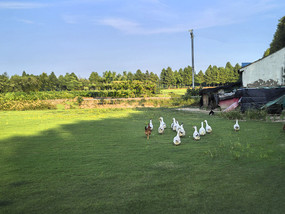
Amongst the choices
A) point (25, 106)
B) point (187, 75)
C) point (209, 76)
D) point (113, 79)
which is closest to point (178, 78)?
point (187, 75)

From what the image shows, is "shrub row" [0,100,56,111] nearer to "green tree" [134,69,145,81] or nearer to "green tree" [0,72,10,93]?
"green tree" [0,72,10,93]

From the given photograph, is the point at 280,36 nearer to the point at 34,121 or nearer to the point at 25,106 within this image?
the point at 34,121

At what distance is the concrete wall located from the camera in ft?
72.5

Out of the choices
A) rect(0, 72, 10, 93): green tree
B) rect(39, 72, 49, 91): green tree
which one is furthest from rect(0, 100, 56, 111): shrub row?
rect(39, 72, 49, 91): green tree

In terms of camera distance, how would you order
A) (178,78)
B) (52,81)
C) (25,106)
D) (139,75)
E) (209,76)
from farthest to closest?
(178,78) → (139,75) → (209,76) → (52,81) → (25,106)

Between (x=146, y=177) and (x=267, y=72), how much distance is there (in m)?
22.1

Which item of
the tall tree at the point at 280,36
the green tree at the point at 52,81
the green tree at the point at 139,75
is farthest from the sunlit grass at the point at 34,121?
the green tree at the point at 139,75

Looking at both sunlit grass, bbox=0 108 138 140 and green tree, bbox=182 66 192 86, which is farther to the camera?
green tree, bbox=182 66 192 86

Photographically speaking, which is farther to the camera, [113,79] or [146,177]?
[113,79]

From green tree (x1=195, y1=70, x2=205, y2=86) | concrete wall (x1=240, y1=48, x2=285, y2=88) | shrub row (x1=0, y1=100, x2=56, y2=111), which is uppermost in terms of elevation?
green tree (x1=195, y1=70, x2=205, y2=86)

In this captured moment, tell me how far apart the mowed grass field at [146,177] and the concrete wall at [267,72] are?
49.1 ft

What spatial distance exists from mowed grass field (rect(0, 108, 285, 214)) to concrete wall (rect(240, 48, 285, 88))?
14975 millimetres

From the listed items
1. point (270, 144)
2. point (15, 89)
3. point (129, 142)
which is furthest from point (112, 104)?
point (15, 89)

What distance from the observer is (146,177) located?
19.0 feet
